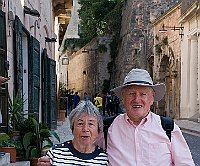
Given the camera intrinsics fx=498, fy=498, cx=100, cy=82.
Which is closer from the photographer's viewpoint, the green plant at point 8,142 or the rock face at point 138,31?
the green plant at point 8,142

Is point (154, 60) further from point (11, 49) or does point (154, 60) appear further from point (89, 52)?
point (11, 49)

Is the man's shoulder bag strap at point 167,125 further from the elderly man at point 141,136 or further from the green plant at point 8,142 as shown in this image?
the green plant at point 8,142

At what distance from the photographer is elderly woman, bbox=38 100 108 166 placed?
2.81 metres

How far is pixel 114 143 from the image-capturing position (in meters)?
2.89

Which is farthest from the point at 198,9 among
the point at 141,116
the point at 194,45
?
the point at 141,116

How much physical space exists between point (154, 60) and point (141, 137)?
26829mm

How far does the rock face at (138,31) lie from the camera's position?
33125 millimetres

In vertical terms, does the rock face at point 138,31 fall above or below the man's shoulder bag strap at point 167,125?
above

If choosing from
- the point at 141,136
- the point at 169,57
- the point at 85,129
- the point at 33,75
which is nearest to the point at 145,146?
the point at 141,136

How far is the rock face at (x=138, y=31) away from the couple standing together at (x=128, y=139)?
2989 centimetres

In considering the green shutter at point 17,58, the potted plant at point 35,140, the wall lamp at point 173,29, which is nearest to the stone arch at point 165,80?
the wall lamp at point 173,29

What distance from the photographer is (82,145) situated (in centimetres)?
284

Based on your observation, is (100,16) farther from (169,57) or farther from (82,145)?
(82,145)

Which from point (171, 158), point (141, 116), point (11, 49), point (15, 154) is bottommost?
point (15, 154)
